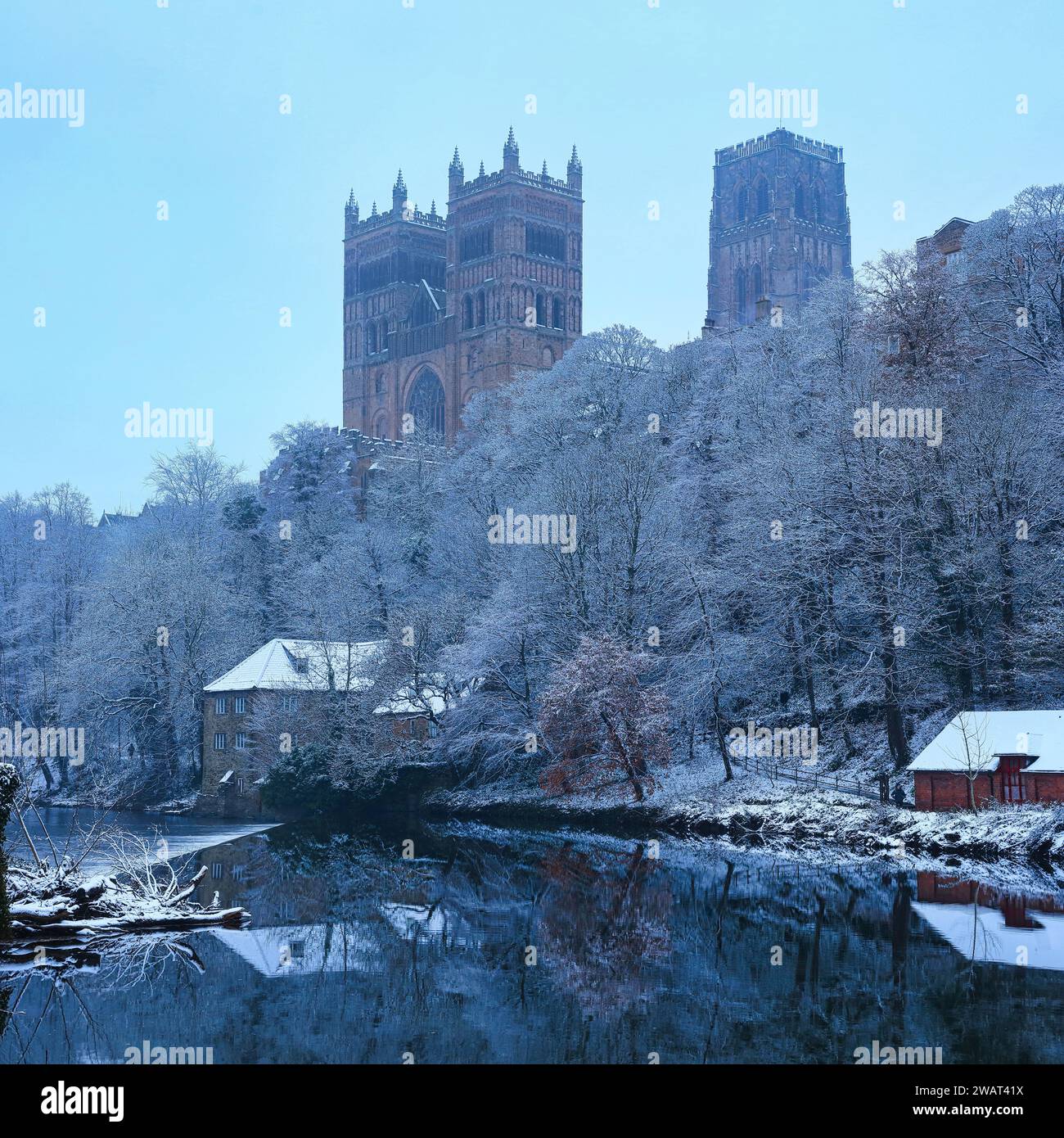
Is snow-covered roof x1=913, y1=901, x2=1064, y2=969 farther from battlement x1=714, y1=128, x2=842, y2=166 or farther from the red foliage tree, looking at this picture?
battlement x1=714, y1=128, x2=842, y2=166

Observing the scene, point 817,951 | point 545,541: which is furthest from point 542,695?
point 817,951

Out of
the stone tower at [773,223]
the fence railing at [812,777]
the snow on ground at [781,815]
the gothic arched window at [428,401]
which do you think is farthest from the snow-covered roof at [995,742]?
the gothic arched window at [428,401]

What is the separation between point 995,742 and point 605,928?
14266mm

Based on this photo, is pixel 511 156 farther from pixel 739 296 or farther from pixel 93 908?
pixel 93 908

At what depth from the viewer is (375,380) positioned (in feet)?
407

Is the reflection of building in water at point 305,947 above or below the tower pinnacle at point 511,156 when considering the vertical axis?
below

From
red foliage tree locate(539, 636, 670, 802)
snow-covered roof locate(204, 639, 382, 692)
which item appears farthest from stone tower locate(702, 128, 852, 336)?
red foliage tree locate(539, 636, 670, 802)

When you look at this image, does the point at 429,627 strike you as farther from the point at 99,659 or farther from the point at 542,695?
the point at 99,659

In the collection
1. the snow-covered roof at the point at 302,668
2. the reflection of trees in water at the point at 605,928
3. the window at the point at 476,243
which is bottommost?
the reflection of trees in water at the point at 605,928

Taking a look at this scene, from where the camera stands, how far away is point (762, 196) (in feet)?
374

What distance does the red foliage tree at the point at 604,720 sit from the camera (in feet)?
138

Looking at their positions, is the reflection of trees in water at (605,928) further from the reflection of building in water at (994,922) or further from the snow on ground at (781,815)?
the reflection of building in water at (994,922)

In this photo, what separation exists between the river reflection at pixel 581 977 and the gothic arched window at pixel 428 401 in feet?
285
